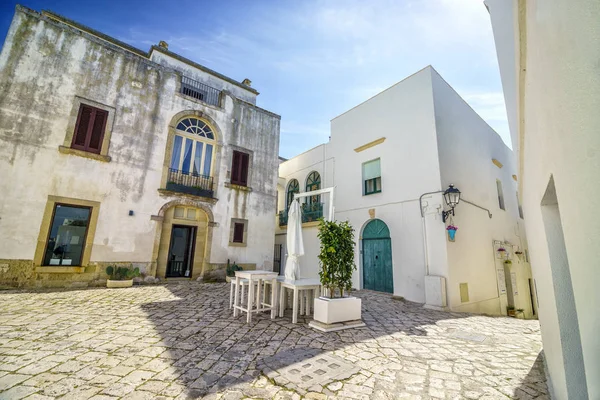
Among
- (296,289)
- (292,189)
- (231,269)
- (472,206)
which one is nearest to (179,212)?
(231,269)

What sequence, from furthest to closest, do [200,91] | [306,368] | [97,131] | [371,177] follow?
[200,91], [371,177], [97,131], [306,368]

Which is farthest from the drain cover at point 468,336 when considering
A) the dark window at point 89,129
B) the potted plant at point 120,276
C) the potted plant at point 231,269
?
the dark window at point 89,129

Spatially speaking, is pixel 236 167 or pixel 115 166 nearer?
pixel 115 166

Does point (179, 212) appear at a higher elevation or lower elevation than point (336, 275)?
higher

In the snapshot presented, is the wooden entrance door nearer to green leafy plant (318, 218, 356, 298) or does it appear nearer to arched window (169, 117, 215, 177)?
arched window (169, 117, 215, 177)

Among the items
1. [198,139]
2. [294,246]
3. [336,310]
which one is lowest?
[336,310]

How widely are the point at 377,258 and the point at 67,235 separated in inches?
424

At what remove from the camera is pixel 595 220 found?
85 centimetres

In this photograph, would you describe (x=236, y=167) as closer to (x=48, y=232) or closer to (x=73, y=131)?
(x=73, y=131)

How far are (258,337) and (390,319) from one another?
313cm

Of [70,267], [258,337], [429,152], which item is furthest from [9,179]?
[429,152]

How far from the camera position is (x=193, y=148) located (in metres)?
11.2

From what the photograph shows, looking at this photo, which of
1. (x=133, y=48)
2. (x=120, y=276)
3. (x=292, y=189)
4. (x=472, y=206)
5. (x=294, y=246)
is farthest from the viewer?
(x=292, y=189)

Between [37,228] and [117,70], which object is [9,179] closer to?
[37,228]
